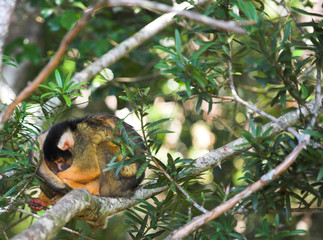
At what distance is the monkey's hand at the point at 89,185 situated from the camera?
3.69 metres

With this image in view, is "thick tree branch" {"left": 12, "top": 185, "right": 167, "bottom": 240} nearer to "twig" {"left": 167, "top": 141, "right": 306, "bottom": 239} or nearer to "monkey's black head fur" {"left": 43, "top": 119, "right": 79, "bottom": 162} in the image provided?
"twig" {"left": 167, "top": 141, "right": 306, "bottom": 239}

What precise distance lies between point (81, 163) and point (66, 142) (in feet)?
0.91

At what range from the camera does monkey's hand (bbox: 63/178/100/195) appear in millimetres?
3686

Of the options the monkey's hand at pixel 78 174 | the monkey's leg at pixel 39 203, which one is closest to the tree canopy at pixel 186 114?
the monkey's leg at pixel 39 203

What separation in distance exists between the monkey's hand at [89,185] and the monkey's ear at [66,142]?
34cm

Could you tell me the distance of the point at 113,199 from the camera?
135 inches

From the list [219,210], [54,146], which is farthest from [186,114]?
[219,210]

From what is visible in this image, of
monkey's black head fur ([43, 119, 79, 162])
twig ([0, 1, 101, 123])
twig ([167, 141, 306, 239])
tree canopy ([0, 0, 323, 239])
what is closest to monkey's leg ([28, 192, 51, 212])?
tree canopy ([0, 0, 323, 239])

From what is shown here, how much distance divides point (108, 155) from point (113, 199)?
0.56 metres

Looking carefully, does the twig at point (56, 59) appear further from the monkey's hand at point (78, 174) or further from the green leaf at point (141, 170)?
the monkey's hand at point (78, 174)

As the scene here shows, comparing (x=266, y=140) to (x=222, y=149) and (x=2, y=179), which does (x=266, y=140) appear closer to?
(x=222, y=149)

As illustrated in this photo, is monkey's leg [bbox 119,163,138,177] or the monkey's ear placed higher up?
the monkey's ear

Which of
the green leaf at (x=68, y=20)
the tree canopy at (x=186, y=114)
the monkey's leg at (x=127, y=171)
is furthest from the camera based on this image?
the green leaf at (x=68, y=20)

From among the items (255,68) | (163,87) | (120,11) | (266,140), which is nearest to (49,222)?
(266,140)
